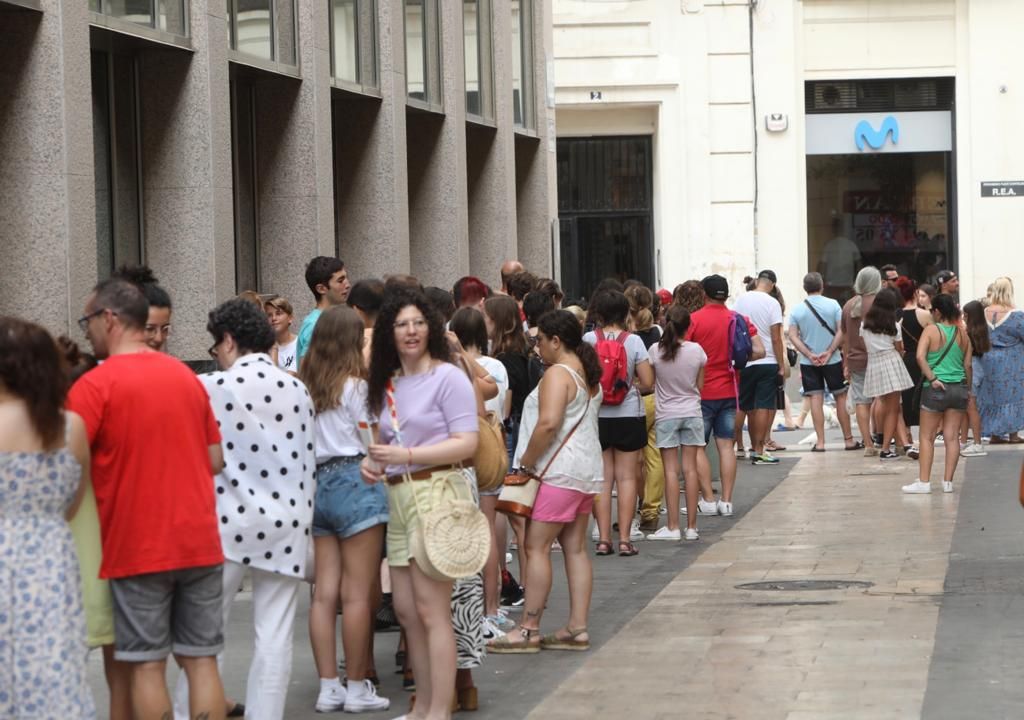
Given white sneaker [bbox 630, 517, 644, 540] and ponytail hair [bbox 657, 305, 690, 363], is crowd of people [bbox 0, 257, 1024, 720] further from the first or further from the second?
white sneaker [bbox 630, 517, 644, 540]

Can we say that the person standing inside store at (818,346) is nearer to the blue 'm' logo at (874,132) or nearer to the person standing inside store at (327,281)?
the blue 'm' logo at (874,132)

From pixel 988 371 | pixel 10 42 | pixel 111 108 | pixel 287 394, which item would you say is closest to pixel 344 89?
pixel 111 108

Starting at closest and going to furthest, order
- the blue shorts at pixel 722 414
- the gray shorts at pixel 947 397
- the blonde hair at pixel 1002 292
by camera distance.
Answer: the blue shorts at pixel 722 414 < the gray shorts at pixel 947 397 < the blonde hair at pixel 1002 292

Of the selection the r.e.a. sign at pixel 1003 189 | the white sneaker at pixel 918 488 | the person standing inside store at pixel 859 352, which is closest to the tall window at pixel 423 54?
the person standing inside store at pixel 859 352

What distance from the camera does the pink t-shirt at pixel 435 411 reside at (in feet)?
24.3

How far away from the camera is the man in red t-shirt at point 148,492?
6.27 metres

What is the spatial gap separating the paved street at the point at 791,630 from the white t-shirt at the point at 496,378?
50.1 inches

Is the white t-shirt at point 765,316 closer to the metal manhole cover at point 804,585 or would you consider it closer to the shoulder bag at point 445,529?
the metal manhole cover at point 804,585

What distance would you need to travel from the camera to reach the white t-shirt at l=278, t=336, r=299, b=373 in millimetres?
10781

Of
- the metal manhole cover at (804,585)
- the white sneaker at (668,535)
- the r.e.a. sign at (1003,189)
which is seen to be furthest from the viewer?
the r.e.a. sign at (1003,189)

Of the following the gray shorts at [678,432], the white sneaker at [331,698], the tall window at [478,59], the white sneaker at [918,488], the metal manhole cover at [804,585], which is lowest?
the white sneaker at [918,488]

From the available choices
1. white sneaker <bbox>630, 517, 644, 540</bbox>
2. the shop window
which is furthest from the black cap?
the shop window

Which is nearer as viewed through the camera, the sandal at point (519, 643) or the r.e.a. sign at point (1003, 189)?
the sandal at point (519, 643)

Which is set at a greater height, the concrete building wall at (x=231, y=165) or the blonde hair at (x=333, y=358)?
the concrete building wall at (x=231, y=165)
